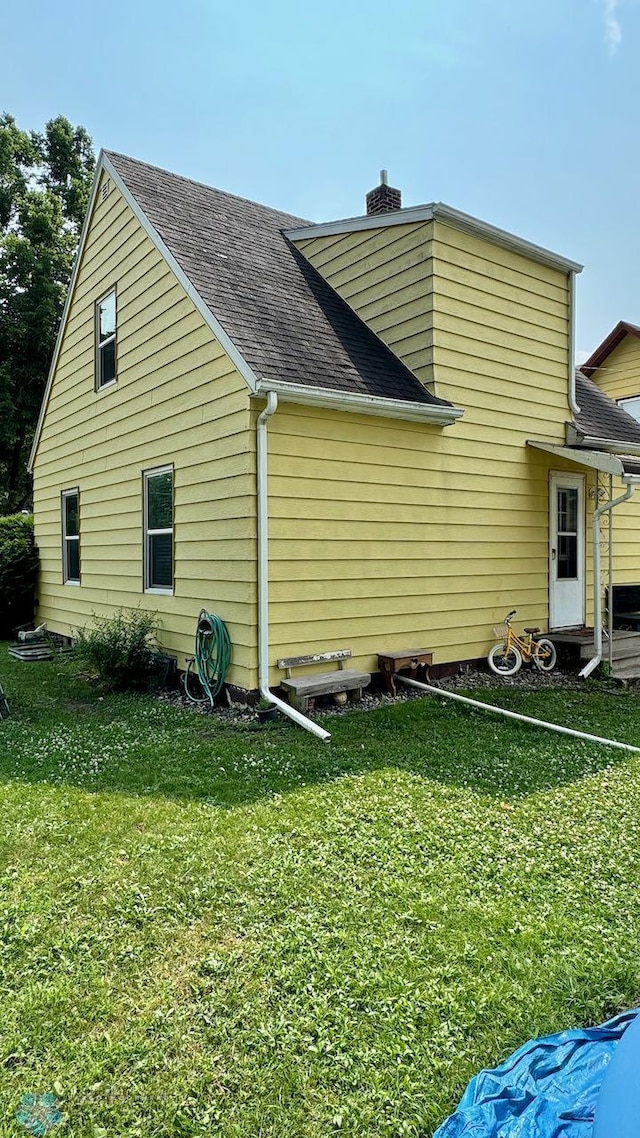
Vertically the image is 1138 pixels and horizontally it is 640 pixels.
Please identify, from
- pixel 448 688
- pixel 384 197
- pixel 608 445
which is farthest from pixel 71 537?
pixel 608 445

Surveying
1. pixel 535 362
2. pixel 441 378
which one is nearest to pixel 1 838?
pixel 441 378

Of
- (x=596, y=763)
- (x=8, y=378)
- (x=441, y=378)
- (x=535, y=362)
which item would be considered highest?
(x=8, y=378)

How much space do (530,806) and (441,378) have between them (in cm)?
524

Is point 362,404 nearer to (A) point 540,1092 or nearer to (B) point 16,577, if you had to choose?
(A) point 540,1092

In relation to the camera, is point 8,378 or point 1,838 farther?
point 8,378

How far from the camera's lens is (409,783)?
14.5ft

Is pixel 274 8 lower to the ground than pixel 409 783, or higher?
higher

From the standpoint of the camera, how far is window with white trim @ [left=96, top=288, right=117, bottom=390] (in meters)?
9.34

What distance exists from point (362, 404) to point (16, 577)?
9.30m

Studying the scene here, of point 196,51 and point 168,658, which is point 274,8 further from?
point 168,658

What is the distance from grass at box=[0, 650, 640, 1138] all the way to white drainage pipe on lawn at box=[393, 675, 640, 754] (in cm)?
24

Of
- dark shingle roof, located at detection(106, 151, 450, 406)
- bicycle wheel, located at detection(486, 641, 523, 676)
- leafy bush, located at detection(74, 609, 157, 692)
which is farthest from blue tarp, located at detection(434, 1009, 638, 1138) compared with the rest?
leafy bush, located at detection(74, 609, 157, 692)

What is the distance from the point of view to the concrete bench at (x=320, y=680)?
591 centimetres

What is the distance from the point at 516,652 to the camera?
8.01 metres
